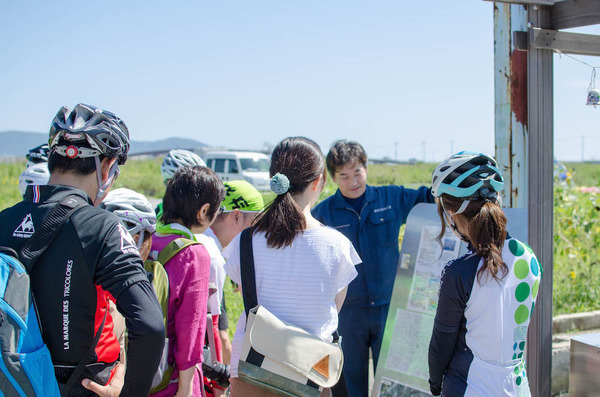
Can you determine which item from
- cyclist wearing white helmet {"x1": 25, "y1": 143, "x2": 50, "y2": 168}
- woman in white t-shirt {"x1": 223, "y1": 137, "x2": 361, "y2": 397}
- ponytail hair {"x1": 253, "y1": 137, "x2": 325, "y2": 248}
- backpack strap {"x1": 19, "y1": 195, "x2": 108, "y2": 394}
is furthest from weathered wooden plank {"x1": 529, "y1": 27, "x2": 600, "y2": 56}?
cyclist wearing white helmet {"x1": 25, "y1": 143, "x2": 50, "y2": 168}

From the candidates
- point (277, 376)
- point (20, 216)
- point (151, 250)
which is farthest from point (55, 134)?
point (277, 376)

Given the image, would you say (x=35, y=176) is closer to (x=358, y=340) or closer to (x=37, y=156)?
(x=37, y=156)

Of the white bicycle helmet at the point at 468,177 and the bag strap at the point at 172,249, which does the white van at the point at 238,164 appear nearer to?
the bag strap at the point at 172,249

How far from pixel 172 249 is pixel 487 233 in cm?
130

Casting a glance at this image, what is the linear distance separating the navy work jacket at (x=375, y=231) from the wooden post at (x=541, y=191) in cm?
70

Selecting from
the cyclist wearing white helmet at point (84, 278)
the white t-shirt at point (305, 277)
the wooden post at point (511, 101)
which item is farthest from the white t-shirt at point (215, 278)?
the wooden post at point (511, 101)

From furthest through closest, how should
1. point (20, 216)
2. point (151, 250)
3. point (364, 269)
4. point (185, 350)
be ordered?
point (364, 269), point (151, 250), point (185, 350), point (20, 216)

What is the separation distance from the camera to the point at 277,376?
1995 mm

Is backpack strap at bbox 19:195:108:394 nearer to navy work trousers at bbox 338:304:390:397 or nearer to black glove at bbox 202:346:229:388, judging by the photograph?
black glove at bbox 202:346:229:388

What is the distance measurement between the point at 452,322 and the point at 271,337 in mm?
706

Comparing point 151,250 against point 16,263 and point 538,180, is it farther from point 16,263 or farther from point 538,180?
point 538,180

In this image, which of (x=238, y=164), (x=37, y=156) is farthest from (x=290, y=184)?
(x=238, y=164)

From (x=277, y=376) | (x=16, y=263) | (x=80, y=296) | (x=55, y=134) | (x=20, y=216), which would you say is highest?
(x=55, y=134)

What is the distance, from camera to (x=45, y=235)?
1542mm
